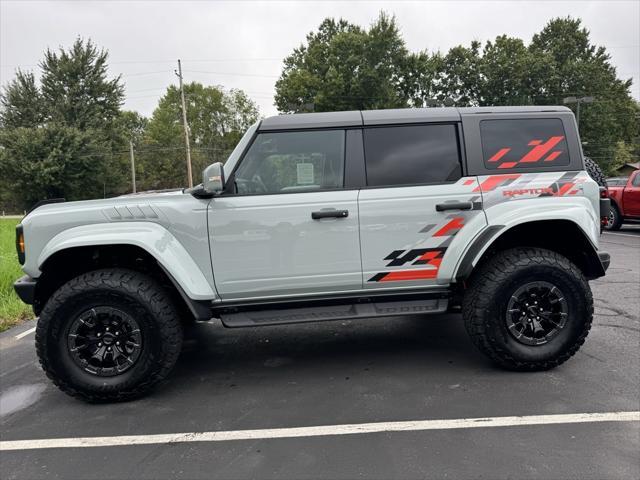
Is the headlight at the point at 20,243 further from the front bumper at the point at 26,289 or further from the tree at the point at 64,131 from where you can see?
the tree at the point at 64,131

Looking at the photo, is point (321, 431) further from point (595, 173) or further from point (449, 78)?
point (449, 78)

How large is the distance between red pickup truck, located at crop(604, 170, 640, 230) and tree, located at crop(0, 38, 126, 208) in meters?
40.0

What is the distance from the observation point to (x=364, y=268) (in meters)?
3.65

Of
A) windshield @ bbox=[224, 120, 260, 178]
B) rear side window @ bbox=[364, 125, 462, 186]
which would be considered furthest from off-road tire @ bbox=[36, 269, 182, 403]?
rear side window @ bbox=[364, 125, 462, 186]

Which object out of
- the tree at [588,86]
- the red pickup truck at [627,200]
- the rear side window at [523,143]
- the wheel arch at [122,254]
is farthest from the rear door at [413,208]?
the tree at [588,86]

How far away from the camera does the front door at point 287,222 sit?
354 cm

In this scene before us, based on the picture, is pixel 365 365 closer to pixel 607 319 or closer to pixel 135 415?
pixel 135 415

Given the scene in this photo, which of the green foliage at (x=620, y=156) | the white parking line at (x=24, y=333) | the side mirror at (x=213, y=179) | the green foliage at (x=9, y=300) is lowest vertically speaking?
the white parking line at (x=24, y=333)

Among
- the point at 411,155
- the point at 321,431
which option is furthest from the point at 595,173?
the point at 321,431

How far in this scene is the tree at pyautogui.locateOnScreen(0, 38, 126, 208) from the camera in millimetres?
40281

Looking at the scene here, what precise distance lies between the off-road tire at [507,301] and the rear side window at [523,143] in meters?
0.72

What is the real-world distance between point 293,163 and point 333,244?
0.70 m

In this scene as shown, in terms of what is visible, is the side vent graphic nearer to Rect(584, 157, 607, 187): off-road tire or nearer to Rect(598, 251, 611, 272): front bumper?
Rect(598, 251, 611, 272): front bumper

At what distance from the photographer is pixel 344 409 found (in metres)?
3.31
